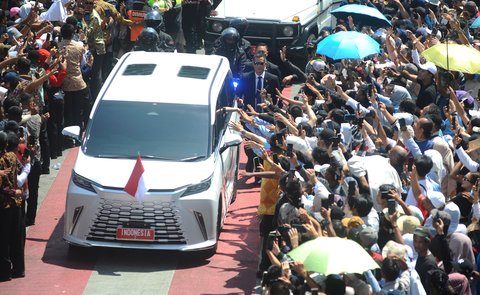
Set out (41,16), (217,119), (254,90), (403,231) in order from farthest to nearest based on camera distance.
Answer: (41,16) → (254,90) → (217,119) → (403,231)

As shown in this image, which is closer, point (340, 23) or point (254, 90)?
point (254, 90)

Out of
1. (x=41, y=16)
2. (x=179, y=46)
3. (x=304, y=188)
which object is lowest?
(x=179, y=46)

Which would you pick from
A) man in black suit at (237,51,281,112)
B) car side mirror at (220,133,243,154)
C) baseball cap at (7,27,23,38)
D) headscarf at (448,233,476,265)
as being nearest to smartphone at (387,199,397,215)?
headscarf at (448,233,476,265)

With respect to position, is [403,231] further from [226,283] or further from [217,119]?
[217,119]

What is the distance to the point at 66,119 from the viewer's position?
2036 cm

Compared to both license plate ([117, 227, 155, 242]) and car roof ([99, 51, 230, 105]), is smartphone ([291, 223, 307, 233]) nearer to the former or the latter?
license plate ([117, 227, 155, 242])

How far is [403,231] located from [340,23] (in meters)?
11.2

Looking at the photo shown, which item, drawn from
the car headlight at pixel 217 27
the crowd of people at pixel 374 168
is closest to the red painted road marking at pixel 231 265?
the crowd of people at pixel 374 168

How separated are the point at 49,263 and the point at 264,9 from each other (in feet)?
34.1

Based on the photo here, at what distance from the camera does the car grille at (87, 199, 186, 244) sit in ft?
48.3

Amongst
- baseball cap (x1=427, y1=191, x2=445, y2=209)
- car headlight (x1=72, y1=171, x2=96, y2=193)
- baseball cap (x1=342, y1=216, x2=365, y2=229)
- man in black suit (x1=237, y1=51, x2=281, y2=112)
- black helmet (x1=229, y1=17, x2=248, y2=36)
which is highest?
baseball cap (x1=342, y1=216, x2=365, y2=229)

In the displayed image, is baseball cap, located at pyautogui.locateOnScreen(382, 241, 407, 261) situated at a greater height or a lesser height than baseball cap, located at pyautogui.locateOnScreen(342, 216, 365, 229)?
greater

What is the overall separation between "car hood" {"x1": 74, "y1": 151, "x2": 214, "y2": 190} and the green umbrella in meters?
4.61

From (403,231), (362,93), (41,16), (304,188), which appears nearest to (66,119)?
(41,16)
